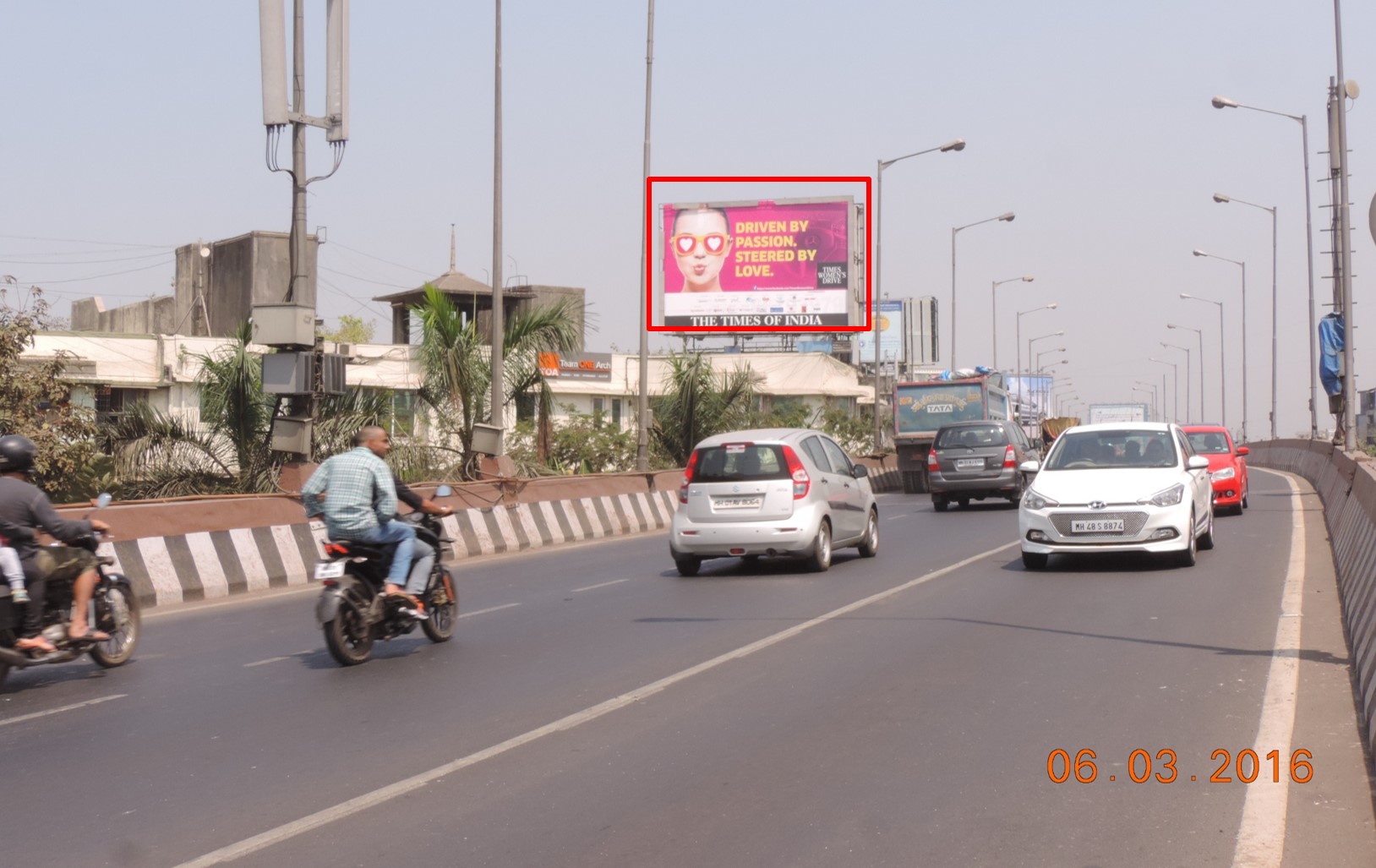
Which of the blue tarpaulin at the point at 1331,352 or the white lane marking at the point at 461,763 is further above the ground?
the blue tarpaulin at the point at 1331,352

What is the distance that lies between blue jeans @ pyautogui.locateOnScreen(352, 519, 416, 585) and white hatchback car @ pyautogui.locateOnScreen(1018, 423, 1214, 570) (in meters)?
7.48

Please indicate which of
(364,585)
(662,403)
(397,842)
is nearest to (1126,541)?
(364,585)

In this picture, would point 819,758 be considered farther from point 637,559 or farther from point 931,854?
point 637,559

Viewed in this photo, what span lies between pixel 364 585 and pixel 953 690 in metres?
4.32

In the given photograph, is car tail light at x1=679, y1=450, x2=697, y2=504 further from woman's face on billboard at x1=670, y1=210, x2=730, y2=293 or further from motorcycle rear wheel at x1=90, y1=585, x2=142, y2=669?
woman's face on billboard at x1=670, y1=210, x2=730, y2=293

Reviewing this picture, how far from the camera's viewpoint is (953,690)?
8.52m

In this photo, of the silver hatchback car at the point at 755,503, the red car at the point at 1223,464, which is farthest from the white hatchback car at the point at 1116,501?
the red car at the point at 1223,464

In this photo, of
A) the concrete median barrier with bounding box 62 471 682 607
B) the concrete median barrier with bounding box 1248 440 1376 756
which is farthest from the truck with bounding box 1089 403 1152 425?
the concrete median barrier with bounding box 62 471 682 607

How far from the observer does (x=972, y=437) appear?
30.0 meters

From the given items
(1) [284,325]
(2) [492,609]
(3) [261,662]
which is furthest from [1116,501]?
(1) [284,325]

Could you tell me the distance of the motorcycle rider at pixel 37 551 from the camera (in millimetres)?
9438

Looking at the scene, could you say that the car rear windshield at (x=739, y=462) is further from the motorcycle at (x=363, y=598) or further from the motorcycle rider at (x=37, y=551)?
the motorcycle rider at (x=37, y=551)
